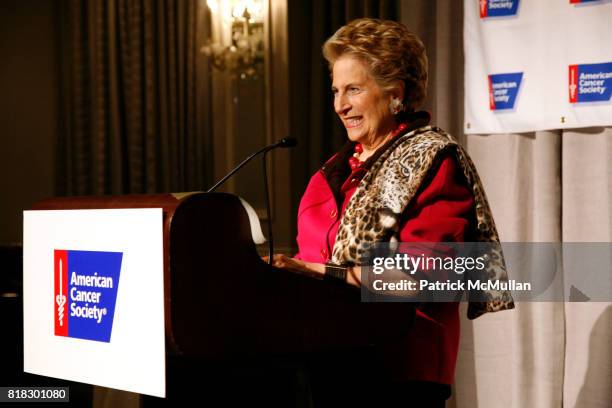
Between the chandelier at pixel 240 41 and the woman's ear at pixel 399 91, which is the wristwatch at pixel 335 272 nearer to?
the woman's ear at pixel 399 91

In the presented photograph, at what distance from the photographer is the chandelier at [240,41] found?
166 inches

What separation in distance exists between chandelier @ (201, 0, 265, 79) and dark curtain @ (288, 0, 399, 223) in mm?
295

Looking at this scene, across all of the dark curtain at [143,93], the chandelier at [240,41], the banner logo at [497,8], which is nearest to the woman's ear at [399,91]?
the banner logo at [497,8]

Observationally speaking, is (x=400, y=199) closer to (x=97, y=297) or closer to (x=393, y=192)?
(x=393, y=192)

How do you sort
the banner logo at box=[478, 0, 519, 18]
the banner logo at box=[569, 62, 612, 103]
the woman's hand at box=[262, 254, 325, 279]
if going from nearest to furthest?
the woman's hand at box=[262, 254, 325, 279] → the banner logo at box=[569, 62, 612, 103] → the banner logo at box=[478, 0, 519, 18]

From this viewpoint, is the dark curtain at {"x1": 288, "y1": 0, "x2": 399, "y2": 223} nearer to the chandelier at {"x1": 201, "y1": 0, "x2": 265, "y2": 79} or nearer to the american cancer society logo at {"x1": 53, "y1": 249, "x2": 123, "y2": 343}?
the chandelier at {"x1": 201, "y1": 0, "x2": 265, "y2": 79}

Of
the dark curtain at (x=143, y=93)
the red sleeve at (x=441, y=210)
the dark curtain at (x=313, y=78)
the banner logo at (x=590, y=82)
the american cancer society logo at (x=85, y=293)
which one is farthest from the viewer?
the dark curtain at (x=143, y=93)

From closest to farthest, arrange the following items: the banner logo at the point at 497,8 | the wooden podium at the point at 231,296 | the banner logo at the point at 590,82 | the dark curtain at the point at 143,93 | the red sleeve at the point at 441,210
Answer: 1. the wooden podium at the point at 231,296
2. the red sleeve at the point at 441,210
3. the banner logo at the point at 590,82
4. the banner logo at the point at 497,8
5. the dark curtain at the point at 143,93

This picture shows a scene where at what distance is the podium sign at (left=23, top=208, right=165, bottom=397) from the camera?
1.36m

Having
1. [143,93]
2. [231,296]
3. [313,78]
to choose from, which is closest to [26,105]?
[143,93]

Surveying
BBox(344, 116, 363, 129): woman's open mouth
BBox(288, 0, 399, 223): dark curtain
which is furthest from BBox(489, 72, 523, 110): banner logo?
BBox(344, 116, 363, 129): woman's open mouth

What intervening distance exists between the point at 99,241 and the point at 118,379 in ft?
0.90

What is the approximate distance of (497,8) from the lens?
10.5 ft

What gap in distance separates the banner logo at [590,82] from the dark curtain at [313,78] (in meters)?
0.98
